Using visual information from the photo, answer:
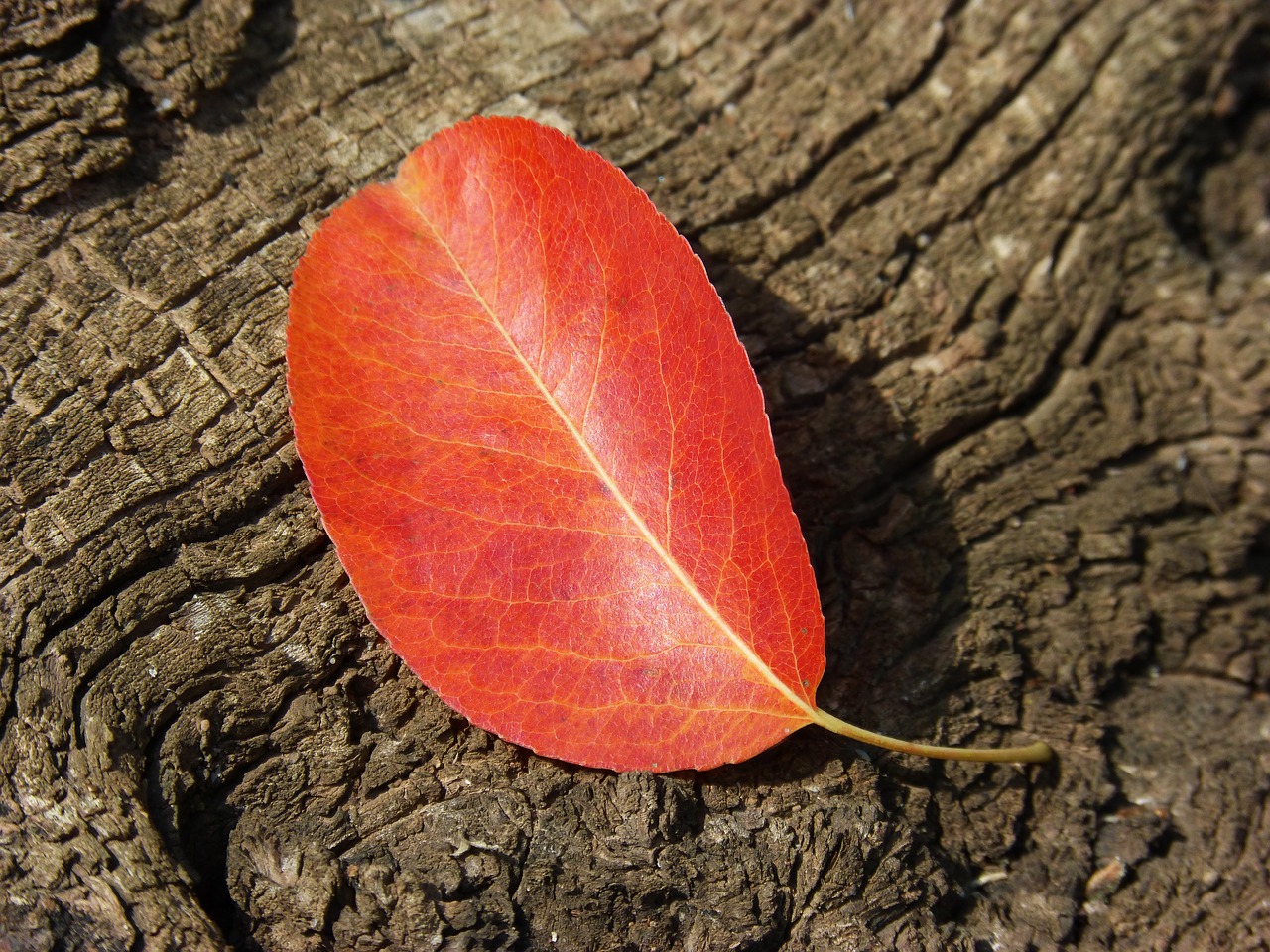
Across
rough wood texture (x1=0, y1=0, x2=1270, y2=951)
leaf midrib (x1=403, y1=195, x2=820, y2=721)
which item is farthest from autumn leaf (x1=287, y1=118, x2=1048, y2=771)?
rough wood texture (x1=0, y1=0, x2=1270, y2=951)

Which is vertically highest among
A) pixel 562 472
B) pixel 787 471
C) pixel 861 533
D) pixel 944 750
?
pixel 562 472

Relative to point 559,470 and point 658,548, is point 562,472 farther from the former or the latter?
point 658,548

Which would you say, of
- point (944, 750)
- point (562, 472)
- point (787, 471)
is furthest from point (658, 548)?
point (944, 750)

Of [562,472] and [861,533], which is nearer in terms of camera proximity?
[562,472]

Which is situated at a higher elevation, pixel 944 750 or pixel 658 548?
pixel 658 548

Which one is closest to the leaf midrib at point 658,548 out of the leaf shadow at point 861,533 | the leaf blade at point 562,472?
the leaf blade at point 562,472

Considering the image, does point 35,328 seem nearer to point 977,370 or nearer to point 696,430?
point 696,430
